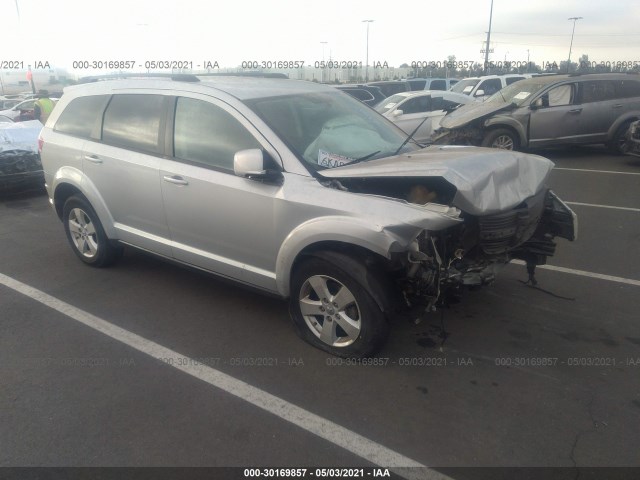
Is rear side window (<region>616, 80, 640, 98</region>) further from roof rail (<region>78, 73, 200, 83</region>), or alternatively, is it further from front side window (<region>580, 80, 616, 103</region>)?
roof rail (<region>78, 73, 200, 83</region>)

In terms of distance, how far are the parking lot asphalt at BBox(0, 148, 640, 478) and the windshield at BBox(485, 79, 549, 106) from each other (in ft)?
22.8

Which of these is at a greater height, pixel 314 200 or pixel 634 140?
Result: pixel 314 200

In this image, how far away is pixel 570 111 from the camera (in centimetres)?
1066

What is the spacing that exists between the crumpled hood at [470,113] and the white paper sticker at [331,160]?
6635mm

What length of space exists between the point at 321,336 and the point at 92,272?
2759 mm

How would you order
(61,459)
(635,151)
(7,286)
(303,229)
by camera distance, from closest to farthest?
(61,459) < (303,229) < (7,286) < (635,151)

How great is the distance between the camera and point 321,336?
137 inches

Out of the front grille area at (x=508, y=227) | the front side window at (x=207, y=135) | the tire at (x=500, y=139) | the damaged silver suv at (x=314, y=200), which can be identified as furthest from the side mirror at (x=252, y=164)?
the tire at (x=500, y=139)

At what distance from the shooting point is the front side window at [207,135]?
365 centimetres

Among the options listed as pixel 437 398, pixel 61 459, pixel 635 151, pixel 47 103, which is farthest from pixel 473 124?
pixel 47 103

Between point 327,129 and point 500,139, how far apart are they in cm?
747

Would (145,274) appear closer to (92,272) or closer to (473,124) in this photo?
(92,272)

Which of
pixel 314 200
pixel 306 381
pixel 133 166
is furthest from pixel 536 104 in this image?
pixel 306 381

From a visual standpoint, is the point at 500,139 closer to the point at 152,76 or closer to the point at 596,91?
the point at 596,91
